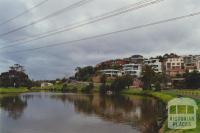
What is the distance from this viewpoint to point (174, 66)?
181125 millimetres

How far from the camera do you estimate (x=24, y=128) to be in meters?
48.0

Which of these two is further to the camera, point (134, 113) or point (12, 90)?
point (12, 90)

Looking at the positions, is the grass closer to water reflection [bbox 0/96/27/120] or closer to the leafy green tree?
A: the leafy green tree

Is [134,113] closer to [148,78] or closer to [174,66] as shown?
[148,78]

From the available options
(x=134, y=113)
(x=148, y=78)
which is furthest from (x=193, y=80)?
(x=134, y=113)

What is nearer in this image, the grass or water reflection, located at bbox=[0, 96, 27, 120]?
water reflection, located at bbox=[0, 96, 27, 120]

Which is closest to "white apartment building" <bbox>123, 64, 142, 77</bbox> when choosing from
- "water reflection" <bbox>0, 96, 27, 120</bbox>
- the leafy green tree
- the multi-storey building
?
the multi-storey building

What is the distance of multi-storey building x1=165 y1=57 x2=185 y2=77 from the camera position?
17612 centimetres

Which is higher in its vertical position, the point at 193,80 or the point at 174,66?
the point at 174,66

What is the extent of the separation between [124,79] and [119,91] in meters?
7.24

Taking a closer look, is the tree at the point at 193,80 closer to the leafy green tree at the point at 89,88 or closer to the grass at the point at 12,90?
the leafy green tree at the point at 89,88

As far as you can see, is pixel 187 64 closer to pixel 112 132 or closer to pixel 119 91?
pixel 119 91

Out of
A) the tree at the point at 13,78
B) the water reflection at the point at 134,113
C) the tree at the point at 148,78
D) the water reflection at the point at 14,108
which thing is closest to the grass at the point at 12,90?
the tree at the point at 13,78

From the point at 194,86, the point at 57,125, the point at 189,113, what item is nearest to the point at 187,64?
the point at 194,86
